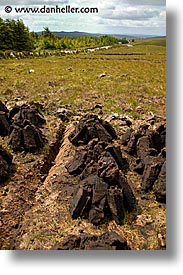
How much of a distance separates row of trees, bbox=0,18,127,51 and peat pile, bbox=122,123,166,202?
1106mm

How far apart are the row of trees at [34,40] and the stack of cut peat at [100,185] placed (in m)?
1.07

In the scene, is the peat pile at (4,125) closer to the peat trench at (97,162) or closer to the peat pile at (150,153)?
the peat trench at (97,162)

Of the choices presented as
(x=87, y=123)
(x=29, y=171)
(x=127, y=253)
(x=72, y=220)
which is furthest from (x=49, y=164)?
(x=127, y=253)

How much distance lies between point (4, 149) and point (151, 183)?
1.69m

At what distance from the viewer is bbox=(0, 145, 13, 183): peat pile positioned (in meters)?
4.44

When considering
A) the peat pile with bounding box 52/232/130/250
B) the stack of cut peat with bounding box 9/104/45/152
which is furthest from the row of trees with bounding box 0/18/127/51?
the peat pile with bounding box 52/232/130/250

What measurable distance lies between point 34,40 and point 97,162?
1448 millimetres

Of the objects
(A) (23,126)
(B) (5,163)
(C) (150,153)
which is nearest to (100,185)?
(C) (150,153)

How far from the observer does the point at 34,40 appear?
173 inches

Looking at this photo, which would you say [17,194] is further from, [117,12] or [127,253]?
[117,12]

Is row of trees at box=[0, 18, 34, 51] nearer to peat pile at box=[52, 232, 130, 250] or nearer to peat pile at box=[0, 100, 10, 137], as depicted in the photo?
peat pile at box=[0, 100, 10, 137]

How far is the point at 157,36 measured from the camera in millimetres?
3855

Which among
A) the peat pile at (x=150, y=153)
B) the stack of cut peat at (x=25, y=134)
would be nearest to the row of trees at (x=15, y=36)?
the stack of cut peat at (x=25, y=134)

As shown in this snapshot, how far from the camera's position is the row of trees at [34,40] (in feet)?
13.6
